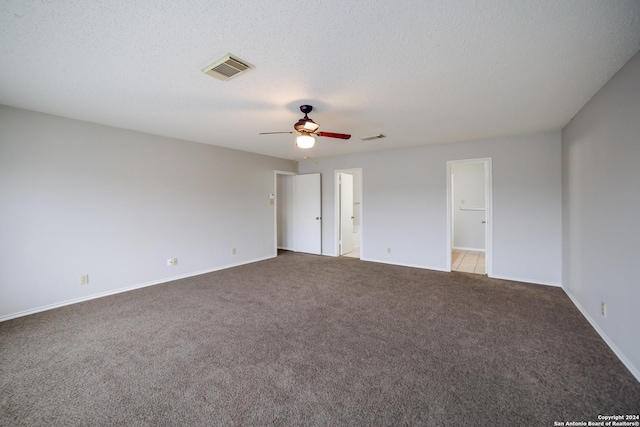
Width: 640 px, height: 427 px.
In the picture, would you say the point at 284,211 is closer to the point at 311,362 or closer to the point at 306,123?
the point at 306,123

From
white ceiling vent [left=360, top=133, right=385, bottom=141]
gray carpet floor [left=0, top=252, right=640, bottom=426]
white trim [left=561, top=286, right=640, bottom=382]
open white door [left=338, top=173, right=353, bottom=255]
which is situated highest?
white ceiling vent [left=360, top=133, right=385, bottom=141]

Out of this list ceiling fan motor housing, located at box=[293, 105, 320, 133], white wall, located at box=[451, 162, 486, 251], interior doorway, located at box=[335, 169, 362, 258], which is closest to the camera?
ceiling fan motor housing, located at box=[293, 105, 320, 133]

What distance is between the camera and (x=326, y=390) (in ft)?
5.77

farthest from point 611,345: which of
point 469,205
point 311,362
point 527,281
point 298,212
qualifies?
point 298,212

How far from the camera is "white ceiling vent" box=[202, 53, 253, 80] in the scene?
1933mm


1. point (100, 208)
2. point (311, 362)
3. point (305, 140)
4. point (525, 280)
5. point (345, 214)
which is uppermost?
point (305, 140)

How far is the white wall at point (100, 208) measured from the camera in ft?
9.60

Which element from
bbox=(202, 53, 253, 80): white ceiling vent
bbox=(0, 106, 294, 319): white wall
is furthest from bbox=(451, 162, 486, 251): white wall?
bbox=(202, 53, 253, 80): white ceiling vent

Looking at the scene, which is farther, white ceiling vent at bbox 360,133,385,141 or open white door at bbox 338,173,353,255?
open white door at bbox 338,173,353,255

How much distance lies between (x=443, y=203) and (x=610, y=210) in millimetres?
2513

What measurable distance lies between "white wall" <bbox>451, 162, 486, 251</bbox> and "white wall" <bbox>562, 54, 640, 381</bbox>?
3574mm

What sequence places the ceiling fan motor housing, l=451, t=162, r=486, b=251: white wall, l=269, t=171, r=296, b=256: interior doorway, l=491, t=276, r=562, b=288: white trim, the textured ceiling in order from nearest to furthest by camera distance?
the textured ceiling → the ceiling fan motor housing → l=491, t=276, r=562, b=288: white trim → l=451, t=162, r=486, b=251: white wall → l=269, t=171, r=296, b=256: interior doorway

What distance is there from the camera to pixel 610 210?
88.0 inches

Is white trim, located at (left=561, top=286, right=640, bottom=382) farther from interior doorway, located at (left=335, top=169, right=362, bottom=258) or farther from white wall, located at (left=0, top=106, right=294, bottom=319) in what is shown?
white wall, located at (left=0, top=106, right=294, bottom=319)
